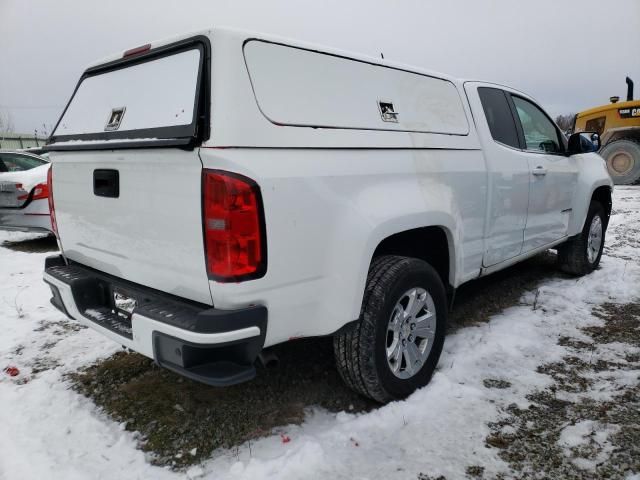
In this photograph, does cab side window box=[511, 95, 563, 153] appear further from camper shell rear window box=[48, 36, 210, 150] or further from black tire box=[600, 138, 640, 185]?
black tire box=[600, 138, 640, 185]

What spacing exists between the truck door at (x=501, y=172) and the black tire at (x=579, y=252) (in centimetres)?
151

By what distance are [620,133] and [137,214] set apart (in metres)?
13.8

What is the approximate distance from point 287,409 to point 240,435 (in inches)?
13.2

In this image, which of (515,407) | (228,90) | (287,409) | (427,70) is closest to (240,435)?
(287,409)

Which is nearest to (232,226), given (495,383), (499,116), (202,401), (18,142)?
(202,401)

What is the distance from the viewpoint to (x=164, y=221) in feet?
6.87

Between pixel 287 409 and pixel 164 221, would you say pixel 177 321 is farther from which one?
pixel 287 409

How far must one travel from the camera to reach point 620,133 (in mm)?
12430

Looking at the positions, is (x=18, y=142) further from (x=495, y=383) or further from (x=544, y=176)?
(x=495, y=383)

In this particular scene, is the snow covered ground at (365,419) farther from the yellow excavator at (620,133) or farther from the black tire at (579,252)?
the yellow excavator at (620,133)

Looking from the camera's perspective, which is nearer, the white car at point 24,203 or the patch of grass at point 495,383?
the patch of grass at point 495,383

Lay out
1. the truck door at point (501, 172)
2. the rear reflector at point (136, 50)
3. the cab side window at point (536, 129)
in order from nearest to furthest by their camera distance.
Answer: the rear reflector at point (136, 50) < the truck door at point (501, 172) < the cab side window at point (536, 129)

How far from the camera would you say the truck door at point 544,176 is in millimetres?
3883

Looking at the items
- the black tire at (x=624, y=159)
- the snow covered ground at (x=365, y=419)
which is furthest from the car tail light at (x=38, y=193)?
the black tire at (x=624, y=159)
